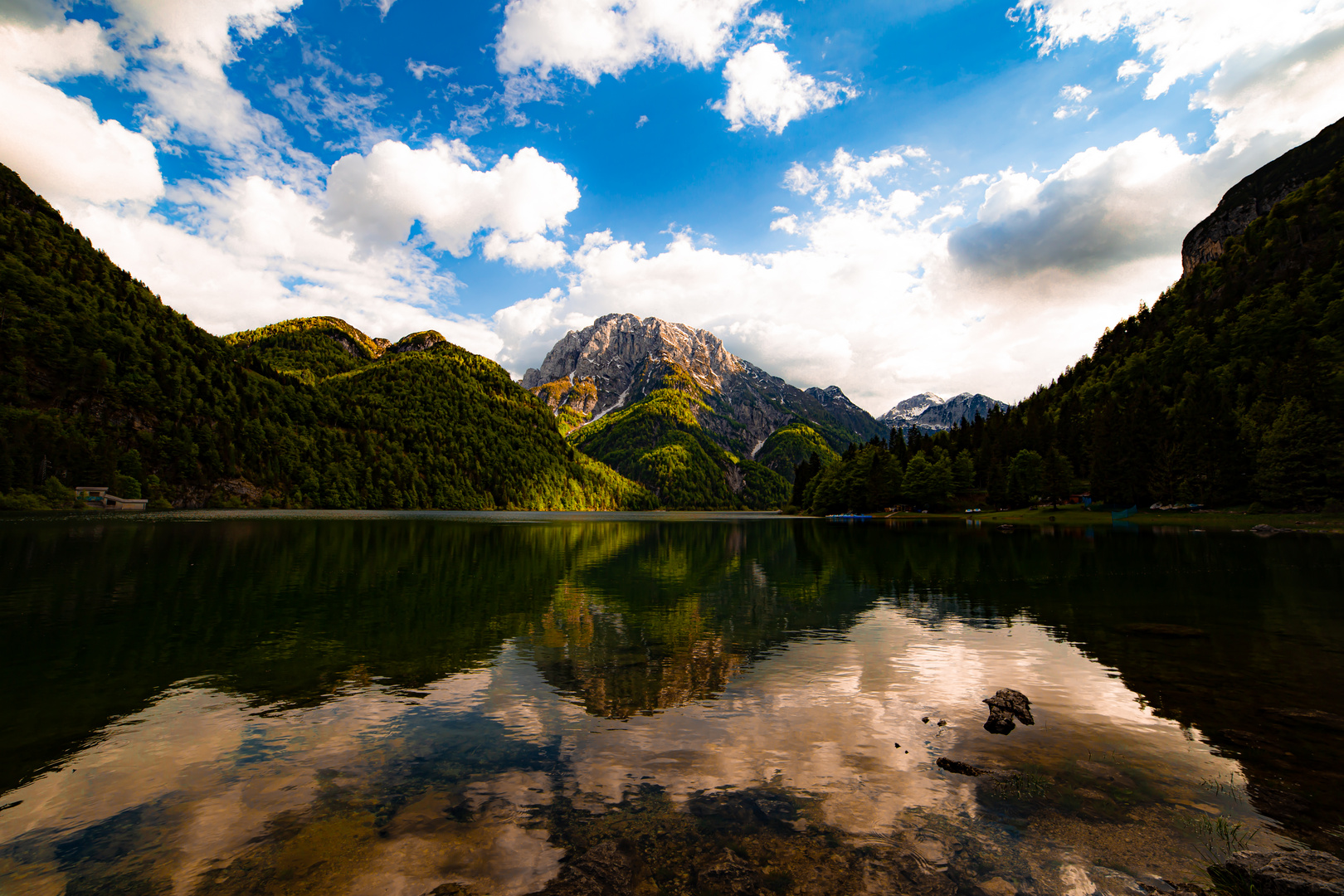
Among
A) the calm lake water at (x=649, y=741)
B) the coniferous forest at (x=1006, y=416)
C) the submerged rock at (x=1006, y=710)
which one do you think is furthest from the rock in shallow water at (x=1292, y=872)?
the coniferous forest at (x=1006, y=416)

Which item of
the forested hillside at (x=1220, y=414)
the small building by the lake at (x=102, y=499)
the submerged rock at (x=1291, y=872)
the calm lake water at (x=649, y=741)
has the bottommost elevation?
the small building by the lake at (x=102, y=499)

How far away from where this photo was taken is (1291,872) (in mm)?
8641

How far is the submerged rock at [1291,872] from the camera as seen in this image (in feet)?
27.3

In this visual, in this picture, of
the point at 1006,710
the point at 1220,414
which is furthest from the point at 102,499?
the point at 1220,414

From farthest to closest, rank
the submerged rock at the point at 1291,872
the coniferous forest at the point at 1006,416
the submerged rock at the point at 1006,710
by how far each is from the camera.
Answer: the coniferous forest at the point at 1006,416 < the submerged rock at the point at 1006,710 < the submerged rock at the point at 1291,872

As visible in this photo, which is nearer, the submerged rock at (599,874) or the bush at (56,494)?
the submerged rock at (599,874)

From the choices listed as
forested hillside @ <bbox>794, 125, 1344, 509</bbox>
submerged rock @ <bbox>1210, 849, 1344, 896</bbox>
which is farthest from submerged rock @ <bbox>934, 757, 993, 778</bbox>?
forested hillside @ <bbox>794, 125, 1344, 509</bbox>

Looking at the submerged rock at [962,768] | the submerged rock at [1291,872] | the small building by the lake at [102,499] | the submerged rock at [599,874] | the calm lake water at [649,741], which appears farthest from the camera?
the small building by the lake at [102,499]

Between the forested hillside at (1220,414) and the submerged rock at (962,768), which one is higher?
the forested hillside at (1220,414)

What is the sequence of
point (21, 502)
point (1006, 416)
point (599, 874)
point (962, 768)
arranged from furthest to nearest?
point (1006, 416) < point (21, 502) < point (962, 768) < point (599, 874)

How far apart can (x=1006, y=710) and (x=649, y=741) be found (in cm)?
1119

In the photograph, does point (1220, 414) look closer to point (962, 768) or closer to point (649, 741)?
point (962, 768)

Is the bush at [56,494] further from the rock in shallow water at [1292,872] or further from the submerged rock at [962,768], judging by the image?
the rock in shallow water at [1292,872]

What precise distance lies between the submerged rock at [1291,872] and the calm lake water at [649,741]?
82 cm
